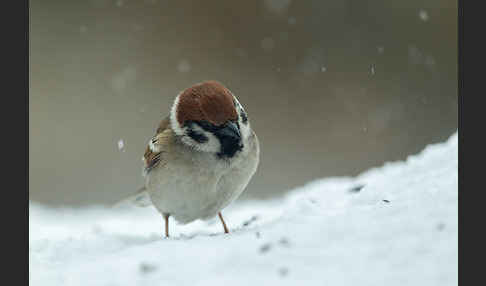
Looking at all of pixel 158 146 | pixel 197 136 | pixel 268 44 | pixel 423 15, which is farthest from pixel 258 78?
pixel 197 136

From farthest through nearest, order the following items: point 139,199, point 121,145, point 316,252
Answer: point 121,145 < point 139,199 < point 316,252

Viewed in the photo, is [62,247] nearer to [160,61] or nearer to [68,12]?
[160,61]

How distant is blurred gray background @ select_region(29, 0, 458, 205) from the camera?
15.4 ft

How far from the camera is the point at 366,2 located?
5.14 meters

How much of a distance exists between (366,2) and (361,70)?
2.08ft

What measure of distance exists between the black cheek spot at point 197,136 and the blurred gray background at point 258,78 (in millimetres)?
2222

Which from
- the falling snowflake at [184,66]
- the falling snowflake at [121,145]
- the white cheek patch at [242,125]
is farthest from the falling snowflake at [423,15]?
the white cheek patch at [242,125]

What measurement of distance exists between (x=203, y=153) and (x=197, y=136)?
0.07 m

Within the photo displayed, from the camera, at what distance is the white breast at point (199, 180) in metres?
2.21

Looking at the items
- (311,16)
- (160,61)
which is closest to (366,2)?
(311,16)

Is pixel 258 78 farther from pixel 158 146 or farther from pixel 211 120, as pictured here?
pixel 211 120

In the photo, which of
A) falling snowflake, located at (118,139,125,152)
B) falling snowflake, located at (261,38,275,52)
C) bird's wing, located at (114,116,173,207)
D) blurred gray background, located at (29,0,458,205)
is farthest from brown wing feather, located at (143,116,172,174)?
falling snowflake, located at (261,38,275,52)

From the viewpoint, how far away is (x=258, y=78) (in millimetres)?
5156

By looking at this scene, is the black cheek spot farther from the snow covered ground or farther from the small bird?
the snow covered ground
